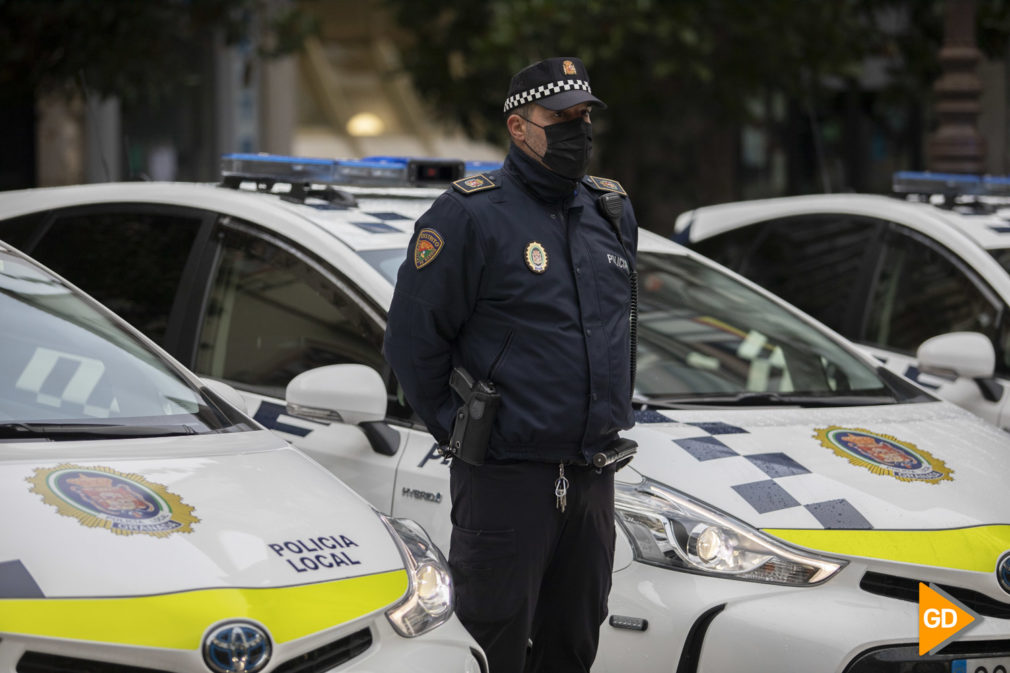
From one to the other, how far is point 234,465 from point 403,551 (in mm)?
403

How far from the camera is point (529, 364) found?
3193 millimetres

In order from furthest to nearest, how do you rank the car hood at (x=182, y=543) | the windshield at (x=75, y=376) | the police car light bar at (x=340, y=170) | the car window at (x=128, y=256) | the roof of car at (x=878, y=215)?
the roof of car at (x=878, y=215) → the police car light bar at (x=340, y=170) → the car window at (x=128, y=256) → the windshield at (x=75, y=376) → the car hood at (x=182, y=543)

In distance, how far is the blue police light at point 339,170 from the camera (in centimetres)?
457

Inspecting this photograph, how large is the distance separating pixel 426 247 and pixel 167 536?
958 mm

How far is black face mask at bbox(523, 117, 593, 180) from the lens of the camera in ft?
10.8

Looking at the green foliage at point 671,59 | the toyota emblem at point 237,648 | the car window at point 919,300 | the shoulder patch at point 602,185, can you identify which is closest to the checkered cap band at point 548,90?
the shoulder patch at point 602,185

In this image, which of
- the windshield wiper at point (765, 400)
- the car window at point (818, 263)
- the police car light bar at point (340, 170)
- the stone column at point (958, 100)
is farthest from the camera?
the stone column at point (958, 100)

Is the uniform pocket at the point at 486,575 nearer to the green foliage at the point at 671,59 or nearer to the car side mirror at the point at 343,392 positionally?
the car side mirror at the point at 343,392

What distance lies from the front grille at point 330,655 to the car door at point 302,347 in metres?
0.98

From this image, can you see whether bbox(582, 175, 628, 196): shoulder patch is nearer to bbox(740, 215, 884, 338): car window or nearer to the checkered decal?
the checkered decal

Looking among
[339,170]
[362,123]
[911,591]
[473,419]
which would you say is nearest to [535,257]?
[473,419]

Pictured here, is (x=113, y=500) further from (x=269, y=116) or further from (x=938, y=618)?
(x=269, y=116)

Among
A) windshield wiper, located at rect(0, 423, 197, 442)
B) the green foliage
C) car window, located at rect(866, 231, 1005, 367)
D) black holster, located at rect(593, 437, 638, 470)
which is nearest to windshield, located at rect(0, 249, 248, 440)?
windshield wiper, located at rect(0, 423, 197, 442)

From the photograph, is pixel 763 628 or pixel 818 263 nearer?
pixel 763 628
